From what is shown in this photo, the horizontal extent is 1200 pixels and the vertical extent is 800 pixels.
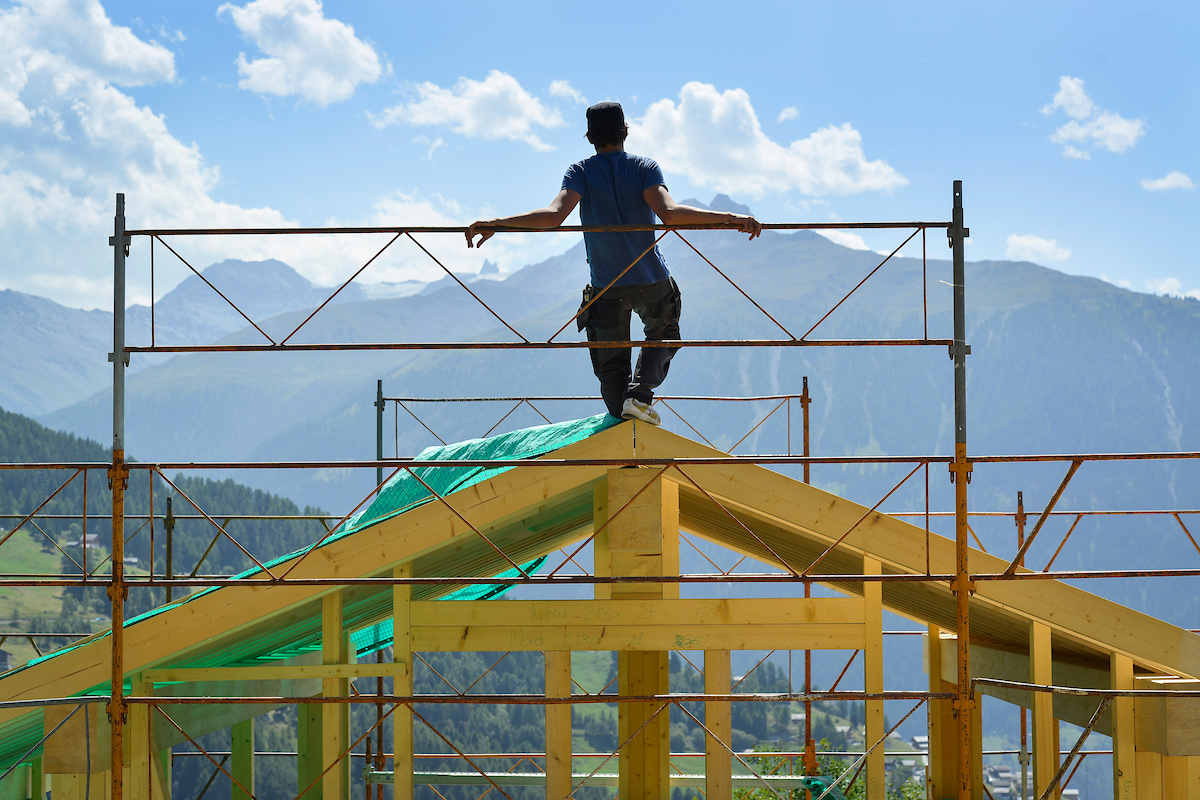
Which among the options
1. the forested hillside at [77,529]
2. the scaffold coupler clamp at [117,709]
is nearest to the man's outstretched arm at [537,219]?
the scaffold coupler clamp at [117,709]

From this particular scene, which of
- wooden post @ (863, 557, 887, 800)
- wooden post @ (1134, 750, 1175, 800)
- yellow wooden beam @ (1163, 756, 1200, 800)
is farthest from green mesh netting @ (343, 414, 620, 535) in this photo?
yellow wooden beam @ (1163, 756, 1200, 800)

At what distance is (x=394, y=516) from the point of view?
7.96m

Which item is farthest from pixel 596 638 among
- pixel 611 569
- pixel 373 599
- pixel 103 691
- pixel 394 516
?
pixel 103 691

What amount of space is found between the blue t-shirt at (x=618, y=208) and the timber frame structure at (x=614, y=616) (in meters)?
0.73

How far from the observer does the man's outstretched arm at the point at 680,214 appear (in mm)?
7340

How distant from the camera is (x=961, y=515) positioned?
7.55 metres

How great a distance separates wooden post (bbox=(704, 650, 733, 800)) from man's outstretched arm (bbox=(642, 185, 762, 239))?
3765mm

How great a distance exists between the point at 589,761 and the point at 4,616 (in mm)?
50909

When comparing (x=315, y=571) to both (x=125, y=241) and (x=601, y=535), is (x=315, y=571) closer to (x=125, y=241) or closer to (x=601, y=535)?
(x=601, y=535)

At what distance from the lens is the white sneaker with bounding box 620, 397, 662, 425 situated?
313 inches

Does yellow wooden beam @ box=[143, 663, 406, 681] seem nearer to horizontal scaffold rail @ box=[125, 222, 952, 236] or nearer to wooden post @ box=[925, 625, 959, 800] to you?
horizontal scaffold rail @ box=[125, 222, 952, 236]

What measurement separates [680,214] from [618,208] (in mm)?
571

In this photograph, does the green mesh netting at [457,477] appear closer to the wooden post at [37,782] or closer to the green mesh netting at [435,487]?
the green mesh netting at [435,487]

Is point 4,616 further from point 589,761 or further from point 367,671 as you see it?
point 367,671
